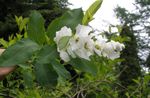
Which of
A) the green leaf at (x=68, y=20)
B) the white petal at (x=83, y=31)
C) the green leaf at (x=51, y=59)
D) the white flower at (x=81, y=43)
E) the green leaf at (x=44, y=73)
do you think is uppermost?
the green leaf at (x=68, y=20)

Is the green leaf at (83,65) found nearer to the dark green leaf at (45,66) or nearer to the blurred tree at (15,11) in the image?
the dark green leaf at (45,66)

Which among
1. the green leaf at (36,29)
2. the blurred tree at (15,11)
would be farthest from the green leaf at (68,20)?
the blurred tree at (15,11)

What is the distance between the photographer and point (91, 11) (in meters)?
1.17

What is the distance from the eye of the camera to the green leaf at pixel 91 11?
1142 millimetres

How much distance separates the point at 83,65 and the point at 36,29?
16 centimetres

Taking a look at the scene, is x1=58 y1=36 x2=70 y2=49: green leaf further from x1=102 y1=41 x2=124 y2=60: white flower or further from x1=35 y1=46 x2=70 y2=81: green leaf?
x1=102 y1=41 x2=124 y2=60: white flower

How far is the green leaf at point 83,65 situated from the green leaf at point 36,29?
11cm

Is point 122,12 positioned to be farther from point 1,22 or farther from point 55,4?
point 1,22

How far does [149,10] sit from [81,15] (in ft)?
101

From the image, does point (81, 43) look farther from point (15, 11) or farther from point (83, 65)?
point (15, 11)

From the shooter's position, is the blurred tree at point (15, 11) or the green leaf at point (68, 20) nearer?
the green leaf at point (68, 20)

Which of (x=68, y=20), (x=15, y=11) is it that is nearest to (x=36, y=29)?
(x=68, y=20)

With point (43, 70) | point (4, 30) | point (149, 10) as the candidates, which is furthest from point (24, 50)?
point (149, 10)

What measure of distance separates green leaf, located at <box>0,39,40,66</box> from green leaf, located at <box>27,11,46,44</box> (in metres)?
0.04
